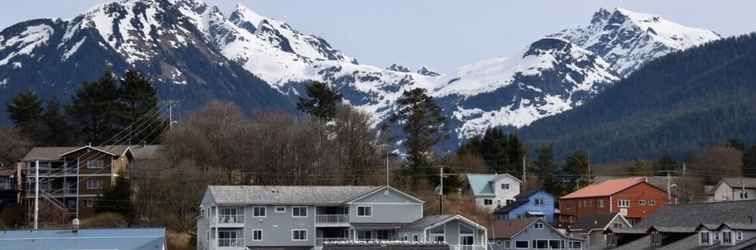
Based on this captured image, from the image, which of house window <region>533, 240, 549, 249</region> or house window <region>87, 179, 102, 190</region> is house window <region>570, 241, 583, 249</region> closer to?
house window <region>533, 240, 549, 249</region>

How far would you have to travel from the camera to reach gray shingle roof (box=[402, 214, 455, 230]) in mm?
94125

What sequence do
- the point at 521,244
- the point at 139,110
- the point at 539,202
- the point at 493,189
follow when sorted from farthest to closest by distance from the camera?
the point at 493,189 → the point at 139,110 → the point at 539,202 → the point at 521,244

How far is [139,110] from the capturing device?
12575cm

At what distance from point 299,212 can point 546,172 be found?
53.3 metres

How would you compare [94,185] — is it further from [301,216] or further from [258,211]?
[301,216]

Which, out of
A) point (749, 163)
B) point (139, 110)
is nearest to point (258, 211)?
point (139, 110)

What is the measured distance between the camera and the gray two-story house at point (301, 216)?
95.3 m

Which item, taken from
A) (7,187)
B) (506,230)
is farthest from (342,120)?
(7,187)

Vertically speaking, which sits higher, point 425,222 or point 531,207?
point 531,207

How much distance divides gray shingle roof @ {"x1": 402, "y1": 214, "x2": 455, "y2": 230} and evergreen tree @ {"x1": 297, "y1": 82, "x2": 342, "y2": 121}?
26131 mm

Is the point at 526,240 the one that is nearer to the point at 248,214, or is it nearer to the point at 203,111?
the point at 248,214

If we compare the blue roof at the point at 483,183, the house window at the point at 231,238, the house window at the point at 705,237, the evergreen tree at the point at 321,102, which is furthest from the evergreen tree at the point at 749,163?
the house window at the point at 705,237

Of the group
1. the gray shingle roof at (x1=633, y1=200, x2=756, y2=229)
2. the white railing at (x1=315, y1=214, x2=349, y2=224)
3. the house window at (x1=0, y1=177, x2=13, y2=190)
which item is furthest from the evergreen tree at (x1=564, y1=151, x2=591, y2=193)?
the house window at (x1=0, y1=177, x2=13, y2=190)

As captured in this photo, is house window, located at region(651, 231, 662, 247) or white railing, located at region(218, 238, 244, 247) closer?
house window, located at region(651, 231, 662, 247)
